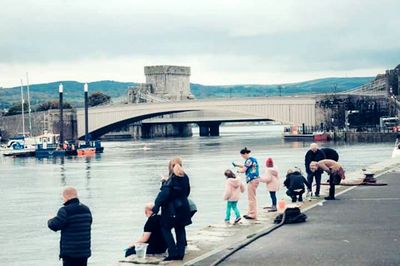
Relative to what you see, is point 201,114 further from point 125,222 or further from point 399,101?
Result: point 125,222

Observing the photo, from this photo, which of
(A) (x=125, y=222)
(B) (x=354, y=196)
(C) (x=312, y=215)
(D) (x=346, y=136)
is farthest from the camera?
(D) (x=346, y=136)

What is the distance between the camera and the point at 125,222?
28.7 m

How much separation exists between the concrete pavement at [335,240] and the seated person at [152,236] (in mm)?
1169

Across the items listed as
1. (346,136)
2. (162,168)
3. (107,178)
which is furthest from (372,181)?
(346,136)

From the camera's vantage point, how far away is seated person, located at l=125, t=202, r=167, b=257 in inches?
623

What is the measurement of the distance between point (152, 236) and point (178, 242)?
63 cm

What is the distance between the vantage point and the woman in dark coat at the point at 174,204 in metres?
15.2

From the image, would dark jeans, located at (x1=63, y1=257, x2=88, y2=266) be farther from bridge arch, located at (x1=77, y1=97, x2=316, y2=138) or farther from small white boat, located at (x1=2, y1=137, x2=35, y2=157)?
bridge arch, located at (x1=77, y1=97, x2=316, y2=138)

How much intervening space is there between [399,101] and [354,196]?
126468 millimetres

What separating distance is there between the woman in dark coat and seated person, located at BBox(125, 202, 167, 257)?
1.31 feet

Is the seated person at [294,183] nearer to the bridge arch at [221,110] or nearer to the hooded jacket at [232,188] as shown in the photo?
the hooded jacket at [232,188]

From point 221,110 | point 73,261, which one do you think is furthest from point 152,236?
point 221,110

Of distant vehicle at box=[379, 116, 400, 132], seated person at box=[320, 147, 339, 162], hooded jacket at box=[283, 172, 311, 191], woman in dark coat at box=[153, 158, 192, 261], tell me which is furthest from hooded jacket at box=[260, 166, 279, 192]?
distant vehicle at box=[379, 116, 400, 132]

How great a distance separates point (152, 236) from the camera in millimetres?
16016
